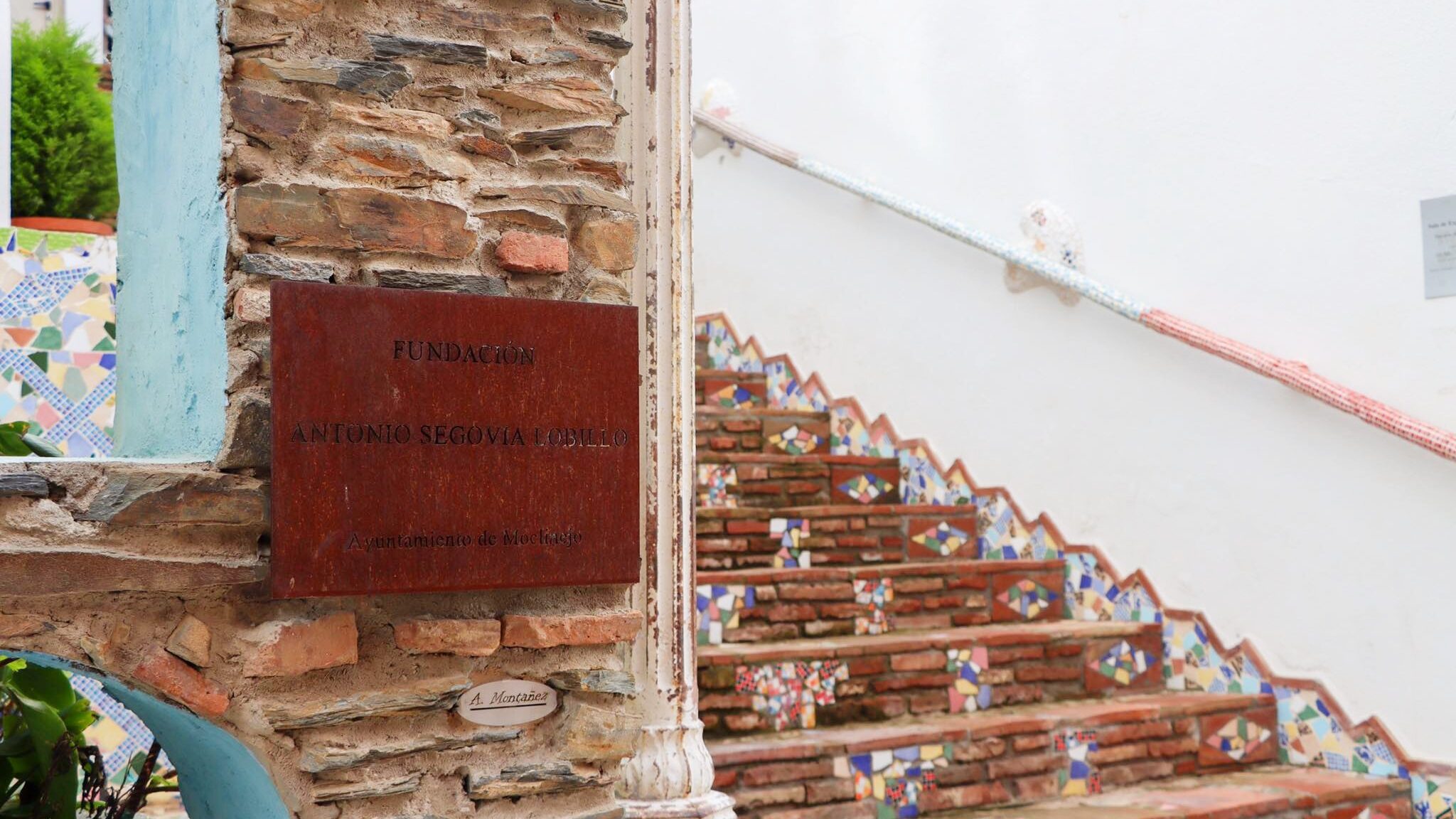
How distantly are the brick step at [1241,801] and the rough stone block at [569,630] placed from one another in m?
1.05

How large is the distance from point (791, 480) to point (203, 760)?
206 centimetres

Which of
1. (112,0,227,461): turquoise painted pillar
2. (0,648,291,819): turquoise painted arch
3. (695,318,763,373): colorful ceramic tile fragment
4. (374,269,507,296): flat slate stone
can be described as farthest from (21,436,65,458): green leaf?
(695,318,763,373): colorful ceramic tile fragment

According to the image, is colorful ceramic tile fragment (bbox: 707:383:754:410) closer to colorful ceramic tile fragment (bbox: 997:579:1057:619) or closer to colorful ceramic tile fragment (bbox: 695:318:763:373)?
colorful ceramic tile fragment (bbox: 695:318:763:373)

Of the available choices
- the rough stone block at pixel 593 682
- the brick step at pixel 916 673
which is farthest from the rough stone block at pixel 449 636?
the brick step at pixel 916 673

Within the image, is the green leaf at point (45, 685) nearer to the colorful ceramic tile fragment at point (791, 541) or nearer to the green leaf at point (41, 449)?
the green leaf at point (41, 449)

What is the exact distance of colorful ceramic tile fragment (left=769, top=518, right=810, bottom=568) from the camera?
3350mm

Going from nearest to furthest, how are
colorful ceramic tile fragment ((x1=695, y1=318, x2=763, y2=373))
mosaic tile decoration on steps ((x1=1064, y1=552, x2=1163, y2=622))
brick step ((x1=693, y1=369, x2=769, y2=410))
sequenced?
mosaic tile decoration on steps ((x1=1064, y1=552, x2=1163, y2=622)), brick step ((x1=693, y1=369, x2=769, y2=410)), colorful ceramic tile fragment ((x1=695, y1=318, x2=763, y2=373))

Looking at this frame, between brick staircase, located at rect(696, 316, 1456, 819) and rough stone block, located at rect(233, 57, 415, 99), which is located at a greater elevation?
rough stone block, located at rect(233, 57, 415, 99)

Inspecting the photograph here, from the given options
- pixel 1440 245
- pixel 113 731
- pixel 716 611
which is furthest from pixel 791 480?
pixel 113 731

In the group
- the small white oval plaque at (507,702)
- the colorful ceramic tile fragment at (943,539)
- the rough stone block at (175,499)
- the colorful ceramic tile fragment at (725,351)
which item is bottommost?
the small white oval plaque at (507,702)

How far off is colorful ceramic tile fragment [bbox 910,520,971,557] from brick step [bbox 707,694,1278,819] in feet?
2.27

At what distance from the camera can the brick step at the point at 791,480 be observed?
3.48 m

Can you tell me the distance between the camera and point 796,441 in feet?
13.4

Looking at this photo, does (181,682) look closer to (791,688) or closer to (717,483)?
(791,688)
